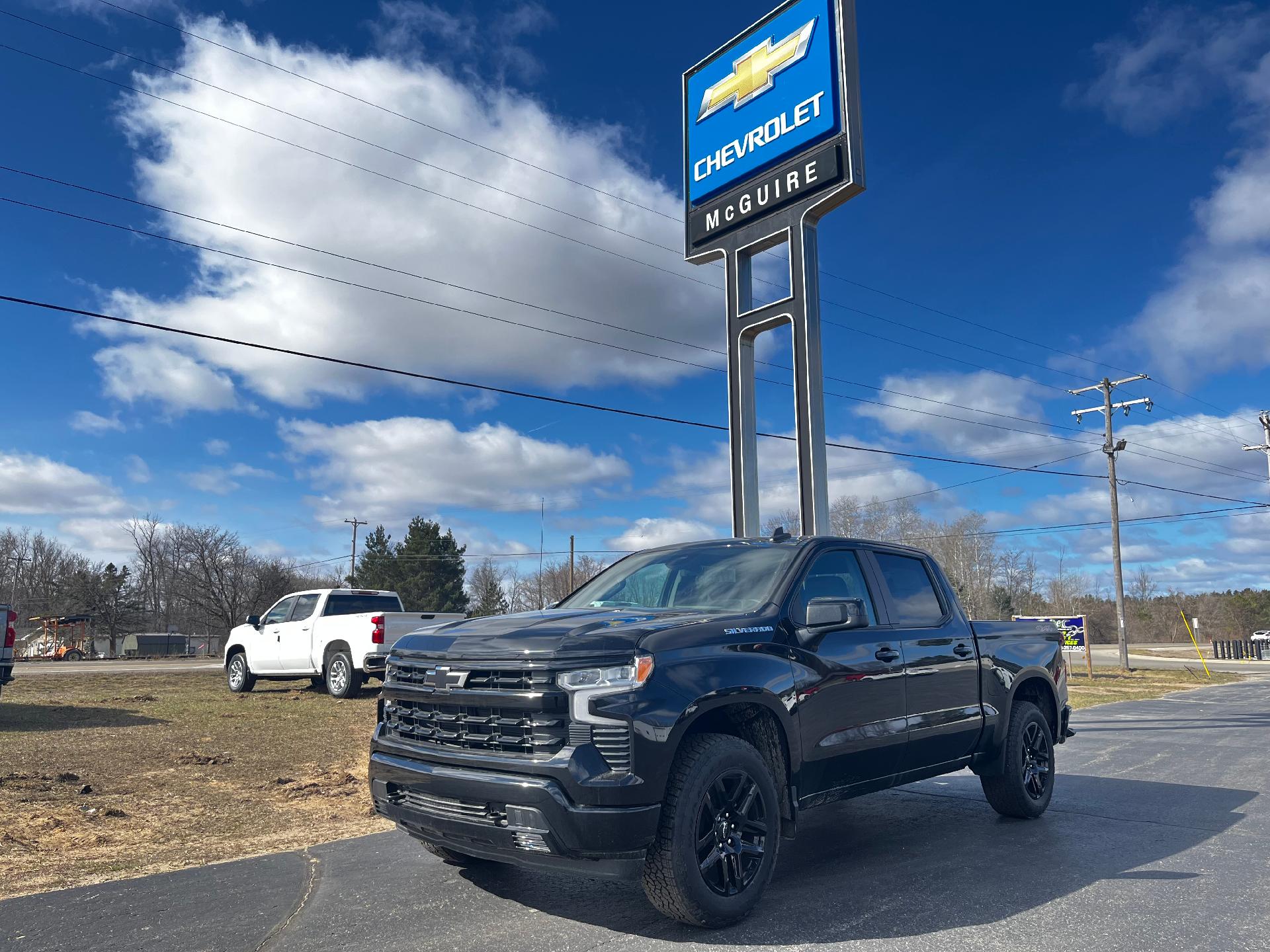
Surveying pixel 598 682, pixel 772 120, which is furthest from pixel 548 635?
pixel 772 120

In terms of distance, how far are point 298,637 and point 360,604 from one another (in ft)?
3.77

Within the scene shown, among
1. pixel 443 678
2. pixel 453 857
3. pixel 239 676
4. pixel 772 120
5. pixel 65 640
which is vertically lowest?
pixel 65 640

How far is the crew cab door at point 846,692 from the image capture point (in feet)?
15.7

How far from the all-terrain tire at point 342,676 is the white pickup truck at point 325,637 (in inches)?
0.4

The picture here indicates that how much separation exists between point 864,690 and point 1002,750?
1.92 metres

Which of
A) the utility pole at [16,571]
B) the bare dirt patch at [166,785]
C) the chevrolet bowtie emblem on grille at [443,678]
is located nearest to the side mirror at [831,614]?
the chevrolet bowtie emblem on grille at [443,678]

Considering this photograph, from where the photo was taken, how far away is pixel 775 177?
1359 centimetres

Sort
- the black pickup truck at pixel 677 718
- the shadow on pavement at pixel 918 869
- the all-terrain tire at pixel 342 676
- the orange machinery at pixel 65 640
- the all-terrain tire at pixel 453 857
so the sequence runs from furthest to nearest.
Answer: the orange machinery at pixel 65 640
the all-terrain tire at pixel 342 676
the all-terrain tire at pixel 453 857
the shadow on pavement at pixel 918 869
the black pickup truck at pixel 677 718

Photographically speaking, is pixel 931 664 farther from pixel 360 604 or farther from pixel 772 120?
pixel 360 604

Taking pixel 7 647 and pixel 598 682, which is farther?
pixel 7 647

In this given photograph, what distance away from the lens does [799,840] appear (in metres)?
5.97

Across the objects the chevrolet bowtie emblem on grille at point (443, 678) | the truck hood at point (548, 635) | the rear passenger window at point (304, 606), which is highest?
the rear passenger window at point (304, 606)

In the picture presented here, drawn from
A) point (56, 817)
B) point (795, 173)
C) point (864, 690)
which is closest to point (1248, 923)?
point (864, 690)

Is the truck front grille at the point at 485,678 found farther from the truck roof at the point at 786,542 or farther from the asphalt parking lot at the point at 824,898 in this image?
the truck roof at the point at 786,542
